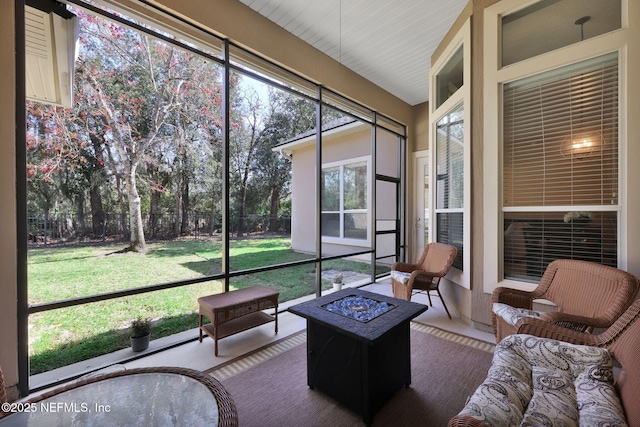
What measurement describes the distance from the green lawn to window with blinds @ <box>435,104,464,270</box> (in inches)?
103

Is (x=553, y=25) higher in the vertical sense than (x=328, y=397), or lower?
higher

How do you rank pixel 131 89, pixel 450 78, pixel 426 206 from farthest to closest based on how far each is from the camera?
pixel 426 206 → pixel 131 89 → pixel 450 78

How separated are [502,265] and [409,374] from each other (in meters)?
1.69

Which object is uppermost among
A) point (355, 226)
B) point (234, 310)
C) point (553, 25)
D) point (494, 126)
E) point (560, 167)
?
point (553, 25)

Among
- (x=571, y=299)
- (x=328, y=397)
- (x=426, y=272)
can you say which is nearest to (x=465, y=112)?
(x=426, y=272)

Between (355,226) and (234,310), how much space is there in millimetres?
4266

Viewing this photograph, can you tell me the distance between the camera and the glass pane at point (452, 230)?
11.3 feet

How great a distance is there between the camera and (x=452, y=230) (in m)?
3.73

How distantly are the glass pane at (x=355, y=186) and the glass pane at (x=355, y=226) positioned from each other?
0.22 meters

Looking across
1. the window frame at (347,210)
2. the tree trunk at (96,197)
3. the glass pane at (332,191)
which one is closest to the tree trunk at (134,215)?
the tree trunk at (96,197)

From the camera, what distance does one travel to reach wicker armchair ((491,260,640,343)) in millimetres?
1884

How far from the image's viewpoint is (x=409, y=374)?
2006mm

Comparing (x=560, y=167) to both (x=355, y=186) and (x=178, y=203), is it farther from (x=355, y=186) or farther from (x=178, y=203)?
(x=178, y=203)

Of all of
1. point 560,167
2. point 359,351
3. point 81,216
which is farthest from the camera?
point 81,216
